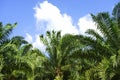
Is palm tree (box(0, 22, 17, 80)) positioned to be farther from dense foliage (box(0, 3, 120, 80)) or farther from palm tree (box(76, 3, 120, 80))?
palm tree (box(76, 3, 120, 80))

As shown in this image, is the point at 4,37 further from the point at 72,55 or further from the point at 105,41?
the point at 105,41

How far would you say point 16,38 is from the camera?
94.3 ft

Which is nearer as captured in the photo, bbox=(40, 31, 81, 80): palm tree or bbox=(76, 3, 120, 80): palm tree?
bbox=(76, 3, 120, 80): palm tree

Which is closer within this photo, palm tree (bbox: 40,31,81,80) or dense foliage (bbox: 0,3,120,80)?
dense foliage (bbox: 0,3,120,80)

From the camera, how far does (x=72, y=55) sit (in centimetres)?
2684

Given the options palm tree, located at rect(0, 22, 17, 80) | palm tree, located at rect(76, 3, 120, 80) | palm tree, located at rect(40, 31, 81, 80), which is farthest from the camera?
palm tree, located at rect(40, 31, 81, 80)

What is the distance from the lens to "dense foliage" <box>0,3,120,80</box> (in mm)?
23047

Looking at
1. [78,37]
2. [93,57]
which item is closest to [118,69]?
[93,57]

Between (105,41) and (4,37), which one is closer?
(105,41)

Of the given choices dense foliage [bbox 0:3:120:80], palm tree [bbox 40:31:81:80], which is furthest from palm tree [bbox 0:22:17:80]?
palm tree [bbox 40:31:81:80]

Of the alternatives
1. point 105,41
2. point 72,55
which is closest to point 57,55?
point 72,55

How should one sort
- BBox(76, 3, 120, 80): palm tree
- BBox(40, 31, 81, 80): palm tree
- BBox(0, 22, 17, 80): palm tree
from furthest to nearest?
BBox(40, 31, 81, 80): palm tree, BBox(0, 22, 17, 80): palm tree, BBox(76, 3, 120, 80): palm tree

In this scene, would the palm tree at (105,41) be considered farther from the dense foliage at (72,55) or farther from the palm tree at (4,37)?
the palm tree at (4,37)

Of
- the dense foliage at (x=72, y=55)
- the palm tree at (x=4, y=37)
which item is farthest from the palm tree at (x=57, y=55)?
the palm tree at (x=4, y=37)
